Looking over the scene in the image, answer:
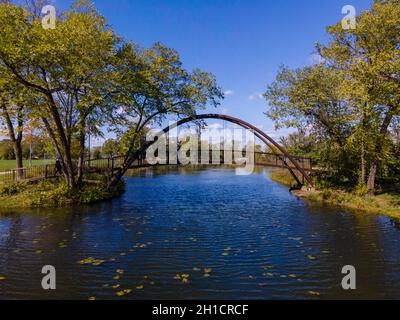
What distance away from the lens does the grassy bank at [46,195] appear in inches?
908

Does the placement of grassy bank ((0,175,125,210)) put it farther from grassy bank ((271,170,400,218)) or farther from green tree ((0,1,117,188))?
grassy bank ((271,170,400,218))

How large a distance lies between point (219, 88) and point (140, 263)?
67.7ft

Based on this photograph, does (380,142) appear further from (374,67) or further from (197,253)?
(197,253)

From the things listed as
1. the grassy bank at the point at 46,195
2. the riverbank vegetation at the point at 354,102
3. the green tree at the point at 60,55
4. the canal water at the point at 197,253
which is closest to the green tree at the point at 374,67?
the riverbank vegetation at the point at 354,102

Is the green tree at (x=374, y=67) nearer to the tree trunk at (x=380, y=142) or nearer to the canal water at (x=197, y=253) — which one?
the tree trunk at (x=380, y=142)

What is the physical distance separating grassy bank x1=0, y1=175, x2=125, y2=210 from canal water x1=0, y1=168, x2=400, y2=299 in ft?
6.56

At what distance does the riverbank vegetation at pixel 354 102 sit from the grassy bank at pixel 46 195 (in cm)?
1715

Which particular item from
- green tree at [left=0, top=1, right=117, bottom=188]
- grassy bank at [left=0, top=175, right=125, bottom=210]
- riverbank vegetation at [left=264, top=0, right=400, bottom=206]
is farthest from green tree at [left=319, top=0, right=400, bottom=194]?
grassy bank at [left=0, top=175, right=125, bottom=210]

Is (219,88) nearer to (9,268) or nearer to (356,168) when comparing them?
(356,168)

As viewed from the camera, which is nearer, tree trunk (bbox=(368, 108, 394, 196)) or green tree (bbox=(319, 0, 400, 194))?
green tree (bbox=(319, 0, 400, 194))

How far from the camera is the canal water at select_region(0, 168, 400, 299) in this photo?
10.1m

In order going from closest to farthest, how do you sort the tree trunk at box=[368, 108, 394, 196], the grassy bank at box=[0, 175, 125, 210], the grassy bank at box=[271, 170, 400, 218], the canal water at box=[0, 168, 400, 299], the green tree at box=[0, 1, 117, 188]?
the canal water at box=[0, 168, 400, 299]
the green tree at box=[0, 1, 117, 188]
the grassy bank at box=[271, 170, 400, 218]
the tree trunk at box=[368, 108, 394, 196]
the grassy bank at box=[0, 175, 125, 210]

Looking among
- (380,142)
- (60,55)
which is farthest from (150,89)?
(380,142)

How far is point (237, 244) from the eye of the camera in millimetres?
14805
